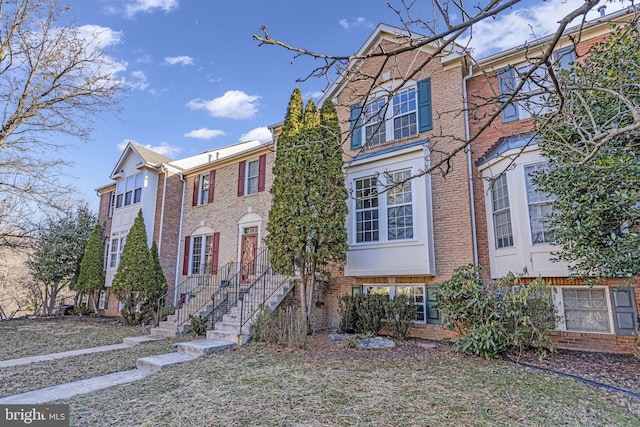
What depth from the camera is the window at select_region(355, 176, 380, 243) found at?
1002 cm

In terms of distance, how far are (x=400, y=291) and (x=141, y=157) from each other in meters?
13.8

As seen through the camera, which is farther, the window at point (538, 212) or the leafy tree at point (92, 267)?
the leafy tree at point (92, 267)

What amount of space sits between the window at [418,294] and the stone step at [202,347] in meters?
4.29

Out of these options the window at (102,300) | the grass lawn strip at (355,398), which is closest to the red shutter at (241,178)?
the grass lawn strip at (355,398)

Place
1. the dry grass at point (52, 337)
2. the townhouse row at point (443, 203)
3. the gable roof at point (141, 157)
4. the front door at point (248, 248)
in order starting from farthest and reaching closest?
1. the gable roof at point (141, 157)
2. the front door at point (248, 248)
3. the dry grass at point (52, 337)
4. the townhouse row at point (443, 203)

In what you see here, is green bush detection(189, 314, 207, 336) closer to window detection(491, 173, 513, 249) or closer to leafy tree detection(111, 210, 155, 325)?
leafy tree detection(111, 210, 155, 325)

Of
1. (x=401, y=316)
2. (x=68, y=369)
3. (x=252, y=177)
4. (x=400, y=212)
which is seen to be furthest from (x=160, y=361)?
(x=252, y=177)

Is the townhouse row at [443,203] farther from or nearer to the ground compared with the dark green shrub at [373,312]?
farther from the ground

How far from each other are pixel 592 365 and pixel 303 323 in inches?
214

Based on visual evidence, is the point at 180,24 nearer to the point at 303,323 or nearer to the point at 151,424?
the point at 303,323

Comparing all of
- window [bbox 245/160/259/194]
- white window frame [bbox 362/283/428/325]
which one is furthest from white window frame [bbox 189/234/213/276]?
white window frame [bbox 362/283/428/325]

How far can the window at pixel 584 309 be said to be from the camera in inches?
290

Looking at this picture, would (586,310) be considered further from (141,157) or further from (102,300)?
(102,300)

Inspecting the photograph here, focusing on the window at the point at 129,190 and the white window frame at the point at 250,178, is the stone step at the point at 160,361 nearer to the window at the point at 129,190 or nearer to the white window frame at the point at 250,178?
the white window frame at the point at 250,178
